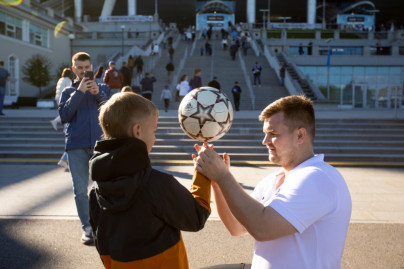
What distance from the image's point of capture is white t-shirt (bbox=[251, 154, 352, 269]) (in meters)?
1.61

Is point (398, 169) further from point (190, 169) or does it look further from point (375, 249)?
point (375, 249)

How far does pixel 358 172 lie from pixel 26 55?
101 ft

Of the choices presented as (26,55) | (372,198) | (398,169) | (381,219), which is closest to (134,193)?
(381,219)

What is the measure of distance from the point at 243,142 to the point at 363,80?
2726 centimetres

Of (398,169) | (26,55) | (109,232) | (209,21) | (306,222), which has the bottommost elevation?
(398,169)

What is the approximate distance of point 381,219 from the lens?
5.10 metres

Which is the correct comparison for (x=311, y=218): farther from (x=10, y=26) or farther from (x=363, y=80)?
(x=363, y=80)

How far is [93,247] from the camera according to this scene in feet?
13.8

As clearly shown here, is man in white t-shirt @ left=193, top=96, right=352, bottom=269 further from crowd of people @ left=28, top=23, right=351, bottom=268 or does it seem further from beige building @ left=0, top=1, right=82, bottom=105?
beige building @ left=0, top=1, right=82, bottom=105

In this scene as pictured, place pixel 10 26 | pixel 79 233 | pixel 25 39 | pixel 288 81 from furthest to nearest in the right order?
pixel 25 39 → pixel 10 26 → pixel 288 81 → pixel 79 233

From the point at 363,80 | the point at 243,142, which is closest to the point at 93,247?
the point at 243,142

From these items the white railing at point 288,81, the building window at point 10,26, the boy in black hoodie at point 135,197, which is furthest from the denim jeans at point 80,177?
the building window at point 10,26

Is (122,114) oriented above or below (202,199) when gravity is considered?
above

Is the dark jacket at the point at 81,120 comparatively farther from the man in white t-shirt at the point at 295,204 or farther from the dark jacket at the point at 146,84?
the dark jacket at the point at 146,84
